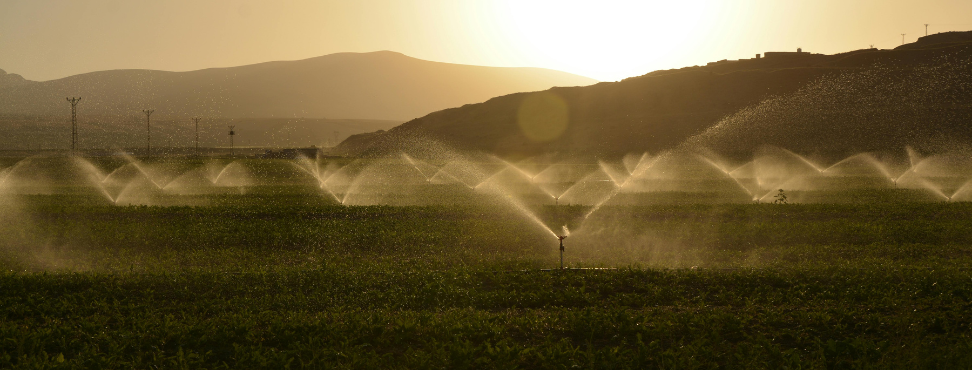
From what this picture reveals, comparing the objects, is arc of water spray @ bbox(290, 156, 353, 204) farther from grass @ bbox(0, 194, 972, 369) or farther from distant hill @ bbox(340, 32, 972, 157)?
distant hill @ bbox(340, 32, 972, 157)

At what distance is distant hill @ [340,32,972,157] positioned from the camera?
285 feet

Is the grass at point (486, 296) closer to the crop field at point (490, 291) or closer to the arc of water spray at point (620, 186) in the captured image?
the crop field at point (490, 291)

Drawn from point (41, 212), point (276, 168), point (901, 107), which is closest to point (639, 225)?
point (41, 212)

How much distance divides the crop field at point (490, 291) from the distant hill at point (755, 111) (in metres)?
64.4

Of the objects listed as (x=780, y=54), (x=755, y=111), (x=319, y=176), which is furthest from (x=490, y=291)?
(x=780, y=54)

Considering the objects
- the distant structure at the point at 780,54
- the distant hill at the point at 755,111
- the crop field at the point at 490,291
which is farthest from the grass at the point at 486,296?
the distant structure at the point at 780,54

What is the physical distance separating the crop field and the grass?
0.06m

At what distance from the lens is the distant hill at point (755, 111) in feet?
285

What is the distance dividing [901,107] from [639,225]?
82322mm

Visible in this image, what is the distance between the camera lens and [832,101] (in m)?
96.3

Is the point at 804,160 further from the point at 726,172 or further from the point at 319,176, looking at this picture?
the point at 319,176

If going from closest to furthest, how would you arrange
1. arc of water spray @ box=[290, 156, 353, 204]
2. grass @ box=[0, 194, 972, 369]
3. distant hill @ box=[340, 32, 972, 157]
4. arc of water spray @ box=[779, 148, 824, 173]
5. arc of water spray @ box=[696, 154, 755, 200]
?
1. grass @ box=[0, 194, 972, 369]
2. arc of water spray @ box=[290, 156, 353, 204]
3. arc of water spray @ box=[696, 154, 755, 200]
4. arc of water spray @ box=[779, 148, 824, 173]
5. distant hill @ box=[340, 32, 972, 157]

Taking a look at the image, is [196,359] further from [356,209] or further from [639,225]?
[356,209]

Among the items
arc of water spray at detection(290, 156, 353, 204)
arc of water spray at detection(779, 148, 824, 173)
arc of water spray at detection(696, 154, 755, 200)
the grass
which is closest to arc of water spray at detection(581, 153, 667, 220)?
arc of water spray at detection(696, 154, 755, 200)
